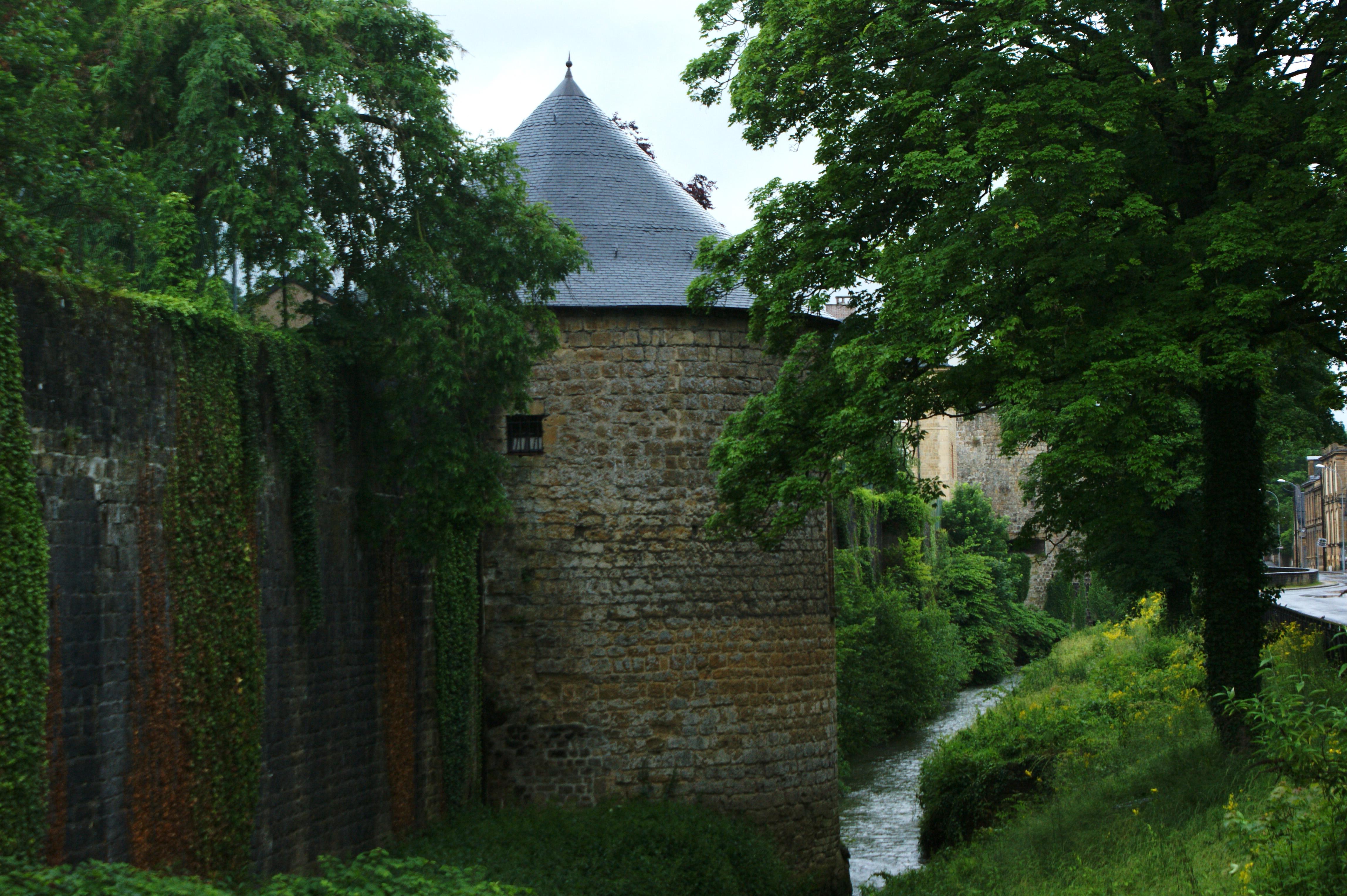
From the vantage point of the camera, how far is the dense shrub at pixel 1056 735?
47.3ft

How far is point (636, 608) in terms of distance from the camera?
14.2 m

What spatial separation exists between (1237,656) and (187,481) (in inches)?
344

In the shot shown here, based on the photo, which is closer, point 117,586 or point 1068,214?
point 117,586

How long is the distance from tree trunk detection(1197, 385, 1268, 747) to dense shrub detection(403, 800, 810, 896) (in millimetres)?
5008

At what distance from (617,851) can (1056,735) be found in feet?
22.0

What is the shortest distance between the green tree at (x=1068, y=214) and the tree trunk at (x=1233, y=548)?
2 cm

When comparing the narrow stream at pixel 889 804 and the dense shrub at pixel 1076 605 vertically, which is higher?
the dense shrub at pixel 1076 605

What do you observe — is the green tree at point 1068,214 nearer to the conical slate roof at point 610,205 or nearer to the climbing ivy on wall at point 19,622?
the conical slate roof at point 610,205

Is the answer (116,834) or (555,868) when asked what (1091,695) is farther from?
(116,834)

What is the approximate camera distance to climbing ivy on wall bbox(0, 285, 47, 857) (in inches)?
279

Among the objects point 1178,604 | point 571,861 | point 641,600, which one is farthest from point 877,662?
point 571,861

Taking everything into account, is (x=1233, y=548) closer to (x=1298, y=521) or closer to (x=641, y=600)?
(x=641, y=600)

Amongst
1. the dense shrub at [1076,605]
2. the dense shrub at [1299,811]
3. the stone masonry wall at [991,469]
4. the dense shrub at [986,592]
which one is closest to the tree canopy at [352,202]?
the dense shrub at [1299,811]

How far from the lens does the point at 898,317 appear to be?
10.4 m
